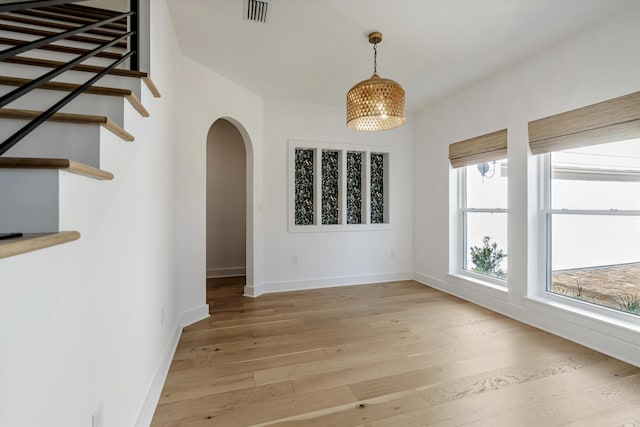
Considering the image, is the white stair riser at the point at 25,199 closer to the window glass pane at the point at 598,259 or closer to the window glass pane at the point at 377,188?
the window glass pane at the point at 598,259

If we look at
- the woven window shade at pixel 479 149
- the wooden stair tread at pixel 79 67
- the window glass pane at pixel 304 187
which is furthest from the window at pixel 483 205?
the wooden stair tread at pixel 79 67

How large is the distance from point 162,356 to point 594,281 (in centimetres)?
365

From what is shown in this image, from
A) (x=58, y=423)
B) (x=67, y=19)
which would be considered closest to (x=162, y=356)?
(x=58, y=423)

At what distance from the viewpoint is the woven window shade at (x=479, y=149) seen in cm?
318

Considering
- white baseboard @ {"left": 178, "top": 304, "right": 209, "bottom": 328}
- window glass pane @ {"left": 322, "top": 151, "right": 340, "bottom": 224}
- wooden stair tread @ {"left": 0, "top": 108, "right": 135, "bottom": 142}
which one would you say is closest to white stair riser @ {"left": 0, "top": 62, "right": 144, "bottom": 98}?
wooden stair tread @ {"left": 0, "top": 108, "right": 135, "bottom": 142}

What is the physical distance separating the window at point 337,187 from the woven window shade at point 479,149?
3.65 feet

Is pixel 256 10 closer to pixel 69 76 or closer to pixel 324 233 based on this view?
pixel 69 76

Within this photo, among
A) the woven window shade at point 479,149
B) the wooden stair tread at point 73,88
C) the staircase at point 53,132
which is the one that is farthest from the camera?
the woven window shade at point 479,149

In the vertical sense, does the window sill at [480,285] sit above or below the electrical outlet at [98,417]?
below

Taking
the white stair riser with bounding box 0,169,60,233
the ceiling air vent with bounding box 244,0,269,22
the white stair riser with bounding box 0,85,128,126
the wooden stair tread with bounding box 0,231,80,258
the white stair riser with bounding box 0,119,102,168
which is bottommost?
the wooden stair tread with bounding box 0,231,80,258

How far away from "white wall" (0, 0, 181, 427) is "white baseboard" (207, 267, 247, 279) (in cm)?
274

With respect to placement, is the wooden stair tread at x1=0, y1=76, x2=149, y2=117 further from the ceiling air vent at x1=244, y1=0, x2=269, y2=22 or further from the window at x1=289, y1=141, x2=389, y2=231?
the window at x1=289, y1=141, x2=389, y2=231

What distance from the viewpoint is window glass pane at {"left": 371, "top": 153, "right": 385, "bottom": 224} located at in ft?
15.2

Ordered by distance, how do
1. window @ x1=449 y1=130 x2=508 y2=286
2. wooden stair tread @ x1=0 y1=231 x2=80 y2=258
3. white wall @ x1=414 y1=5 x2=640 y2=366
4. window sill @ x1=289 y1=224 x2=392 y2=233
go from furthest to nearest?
window sill @ x1=289 y1=224 x2=392 y2=233, window @ x1=449 y1=130 x2=508 y2=286, white wall @ x1=414 y1=5 x2=640 y2=366, wooden stair tread @ x1=0 y1=231 x2=80 y2=258
